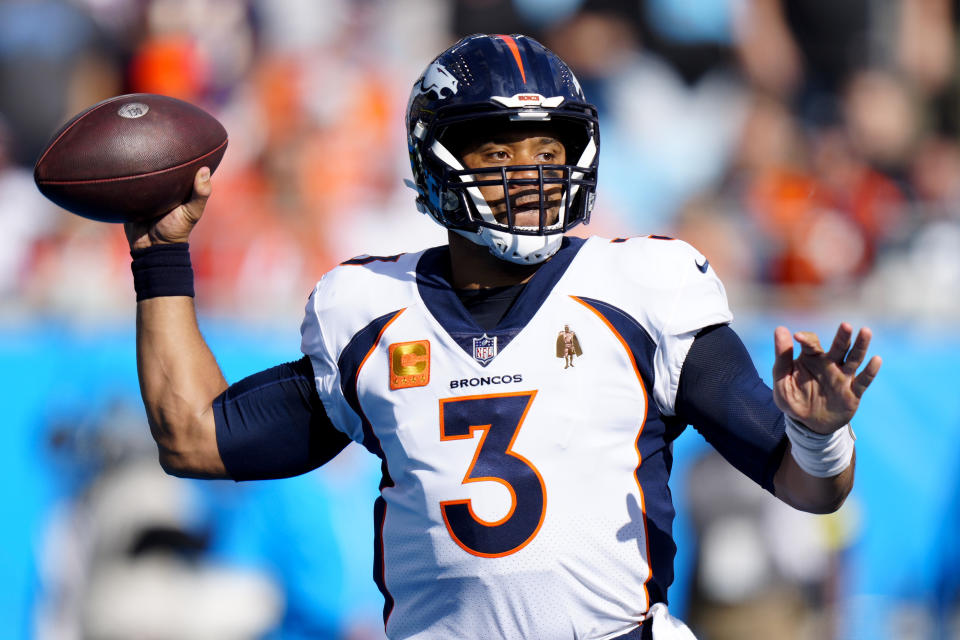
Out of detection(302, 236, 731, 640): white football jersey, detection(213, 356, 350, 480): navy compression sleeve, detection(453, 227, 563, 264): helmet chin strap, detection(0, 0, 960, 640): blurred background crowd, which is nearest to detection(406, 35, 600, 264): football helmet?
detection(453, 227, 563, 264): helmet chin strap

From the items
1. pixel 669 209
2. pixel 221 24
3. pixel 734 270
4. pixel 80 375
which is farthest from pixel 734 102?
pixel 80 375

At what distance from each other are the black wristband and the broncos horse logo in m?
0.63

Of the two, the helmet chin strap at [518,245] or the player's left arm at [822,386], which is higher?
the helmet chin strap at [518,245]

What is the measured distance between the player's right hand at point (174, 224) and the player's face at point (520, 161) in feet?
1.99

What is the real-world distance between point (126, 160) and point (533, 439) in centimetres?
108

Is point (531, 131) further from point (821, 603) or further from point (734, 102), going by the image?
point (734, 102)

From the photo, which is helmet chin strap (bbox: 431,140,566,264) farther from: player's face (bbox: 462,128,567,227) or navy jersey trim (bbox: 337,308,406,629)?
navy jersey trim (bbox: 337,308,406,629)

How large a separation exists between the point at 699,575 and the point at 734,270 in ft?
6.36

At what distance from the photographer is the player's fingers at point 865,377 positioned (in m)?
1.96

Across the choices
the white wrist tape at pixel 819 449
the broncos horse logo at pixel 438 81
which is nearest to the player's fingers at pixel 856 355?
the white wrist tape at pixel 819 449

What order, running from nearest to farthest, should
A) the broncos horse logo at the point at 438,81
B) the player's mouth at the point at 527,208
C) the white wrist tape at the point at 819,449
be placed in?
1. the white wrist tape at the point at 819,449
2. the player's mouth at the point at 527,208
3. the broncos horse logo at the point at 438,81

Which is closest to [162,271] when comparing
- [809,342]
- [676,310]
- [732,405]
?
[676,310]

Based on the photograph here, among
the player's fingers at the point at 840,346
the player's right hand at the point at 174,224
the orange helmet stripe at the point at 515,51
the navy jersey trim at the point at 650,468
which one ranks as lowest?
the navy jersey trim at the point at 650,468

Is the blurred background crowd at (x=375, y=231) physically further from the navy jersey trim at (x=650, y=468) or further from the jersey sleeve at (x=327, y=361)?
the navy jersey trim at (x=650, y=468)
